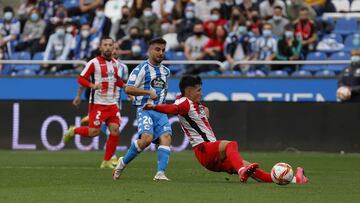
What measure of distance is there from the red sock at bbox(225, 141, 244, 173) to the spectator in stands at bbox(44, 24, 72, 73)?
12.8m

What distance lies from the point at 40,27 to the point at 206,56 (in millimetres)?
5050

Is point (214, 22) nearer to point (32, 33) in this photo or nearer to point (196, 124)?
point (32, 33)

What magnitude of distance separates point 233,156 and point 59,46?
13.2 meters

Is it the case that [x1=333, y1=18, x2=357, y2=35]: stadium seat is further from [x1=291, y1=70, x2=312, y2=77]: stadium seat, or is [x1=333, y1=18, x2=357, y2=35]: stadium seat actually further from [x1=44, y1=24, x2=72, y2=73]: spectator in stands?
[x1=44, y1=24, x2=72, y2=73]: spectator in stands

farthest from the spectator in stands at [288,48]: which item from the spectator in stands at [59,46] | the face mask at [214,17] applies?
the spectator in stands at [59,46]

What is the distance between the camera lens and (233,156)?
12602 millimetres

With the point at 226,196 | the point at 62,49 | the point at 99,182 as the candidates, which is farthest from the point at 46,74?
the point at 226,196

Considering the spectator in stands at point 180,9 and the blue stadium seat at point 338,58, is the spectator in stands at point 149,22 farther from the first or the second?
the blue stadium seat at point 338,58

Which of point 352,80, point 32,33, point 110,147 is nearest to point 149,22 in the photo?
point 32,33

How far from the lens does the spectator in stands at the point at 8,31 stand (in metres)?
26.2

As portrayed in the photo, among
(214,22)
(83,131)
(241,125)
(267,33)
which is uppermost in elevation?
(214,22)

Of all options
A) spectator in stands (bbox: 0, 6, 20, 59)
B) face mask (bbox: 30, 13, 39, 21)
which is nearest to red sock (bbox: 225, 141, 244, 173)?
spectator in stands (bbox: 0, 6, 20, 59)

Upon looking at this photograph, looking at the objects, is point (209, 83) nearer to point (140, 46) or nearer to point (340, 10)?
point (140, 46)

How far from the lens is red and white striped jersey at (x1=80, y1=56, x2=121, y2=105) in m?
17.3
